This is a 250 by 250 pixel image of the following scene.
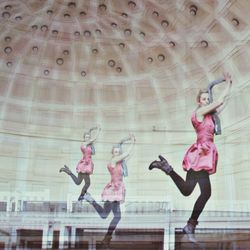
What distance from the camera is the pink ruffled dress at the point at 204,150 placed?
25.6ft

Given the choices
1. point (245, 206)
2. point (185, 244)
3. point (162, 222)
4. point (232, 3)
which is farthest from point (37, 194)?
point (232, 3)

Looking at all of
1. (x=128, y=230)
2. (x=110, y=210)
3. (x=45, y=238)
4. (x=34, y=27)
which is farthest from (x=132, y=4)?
(x=45, y=238)

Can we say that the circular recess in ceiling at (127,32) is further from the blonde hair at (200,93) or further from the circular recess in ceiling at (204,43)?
the blonde hair at (200,93)

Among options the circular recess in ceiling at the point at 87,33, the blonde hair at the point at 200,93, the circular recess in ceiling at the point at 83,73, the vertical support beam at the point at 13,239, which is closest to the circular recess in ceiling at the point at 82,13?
the circular recess in ceiling at the point at 87,33

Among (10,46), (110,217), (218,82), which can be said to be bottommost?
(110,217)

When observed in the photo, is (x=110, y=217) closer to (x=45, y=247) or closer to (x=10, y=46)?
(x=45, y=247)

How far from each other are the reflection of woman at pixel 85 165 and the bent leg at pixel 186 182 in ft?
4.76

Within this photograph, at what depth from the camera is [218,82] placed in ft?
27.0

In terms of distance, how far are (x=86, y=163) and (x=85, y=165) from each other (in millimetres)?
38

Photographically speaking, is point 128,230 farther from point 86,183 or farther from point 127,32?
point 127,32

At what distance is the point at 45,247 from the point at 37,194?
1.54 m

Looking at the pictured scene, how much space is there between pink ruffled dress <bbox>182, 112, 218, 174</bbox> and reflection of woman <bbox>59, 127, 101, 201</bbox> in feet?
5.82

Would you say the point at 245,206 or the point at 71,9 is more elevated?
the point at 71,9

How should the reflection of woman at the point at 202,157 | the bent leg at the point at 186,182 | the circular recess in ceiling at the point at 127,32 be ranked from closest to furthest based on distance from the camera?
the reflection of woman at the point at 202,157 → the bent leg at the point at 186,182 → the circular recess in ceiling at the point at 127,32
